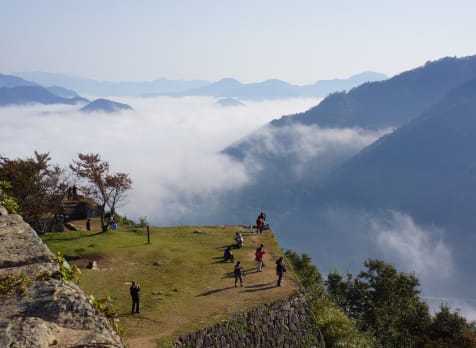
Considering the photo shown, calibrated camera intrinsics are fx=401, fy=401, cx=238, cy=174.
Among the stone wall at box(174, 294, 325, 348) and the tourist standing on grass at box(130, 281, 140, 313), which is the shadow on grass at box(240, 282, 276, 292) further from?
the tourist standing on grass at box(130, 281, 140, 313)

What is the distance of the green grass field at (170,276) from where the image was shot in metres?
22.3

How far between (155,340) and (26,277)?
40.6 ft

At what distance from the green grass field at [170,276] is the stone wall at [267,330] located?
533 mm

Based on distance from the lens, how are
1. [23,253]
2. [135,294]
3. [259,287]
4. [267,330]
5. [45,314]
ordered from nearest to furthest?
[45,314]
[23,253]
[135,294]
[267,330]
[259,287]

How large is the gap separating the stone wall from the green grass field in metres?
0.53

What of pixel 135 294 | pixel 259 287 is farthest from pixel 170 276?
pixel 135 294

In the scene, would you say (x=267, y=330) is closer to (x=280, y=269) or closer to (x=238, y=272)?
(x=238, y=272)

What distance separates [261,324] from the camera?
2447 centimetres

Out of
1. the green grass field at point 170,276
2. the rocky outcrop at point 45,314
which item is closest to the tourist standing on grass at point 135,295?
the green grass field at point 170,276

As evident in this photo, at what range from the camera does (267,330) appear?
24.8 m

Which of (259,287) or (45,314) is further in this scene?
(259,287)

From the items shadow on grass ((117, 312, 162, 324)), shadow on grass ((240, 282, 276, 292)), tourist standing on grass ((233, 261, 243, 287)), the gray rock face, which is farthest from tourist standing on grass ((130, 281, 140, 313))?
the gray rock face

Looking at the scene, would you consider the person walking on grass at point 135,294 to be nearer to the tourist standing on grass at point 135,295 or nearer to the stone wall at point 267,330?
the tourist standing on grass at point 135,295

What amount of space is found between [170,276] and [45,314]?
878 inches
